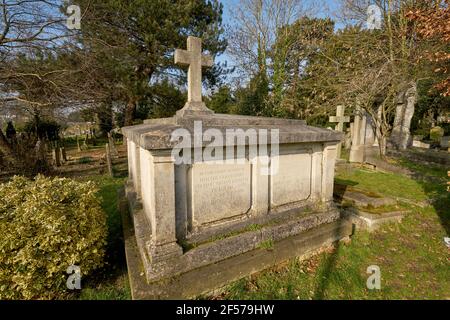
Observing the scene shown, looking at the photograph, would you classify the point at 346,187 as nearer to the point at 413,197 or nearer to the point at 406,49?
the point at 413,197

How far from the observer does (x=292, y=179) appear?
3639 mm

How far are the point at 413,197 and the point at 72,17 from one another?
11829 mm

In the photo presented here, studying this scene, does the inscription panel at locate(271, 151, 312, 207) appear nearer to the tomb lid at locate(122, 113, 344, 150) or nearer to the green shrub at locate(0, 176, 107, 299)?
the tomb lid at locate(122, 113, 344, 150)

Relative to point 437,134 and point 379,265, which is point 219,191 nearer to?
point 379,265

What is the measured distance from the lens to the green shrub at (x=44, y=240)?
7.96ft

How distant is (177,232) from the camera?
2.74 meters

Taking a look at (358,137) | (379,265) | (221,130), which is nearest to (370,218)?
(379,265)

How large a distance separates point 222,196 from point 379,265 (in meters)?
2.49

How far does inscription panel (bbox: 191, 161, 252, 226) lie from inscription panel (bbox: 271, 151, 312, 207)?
492 millimetres

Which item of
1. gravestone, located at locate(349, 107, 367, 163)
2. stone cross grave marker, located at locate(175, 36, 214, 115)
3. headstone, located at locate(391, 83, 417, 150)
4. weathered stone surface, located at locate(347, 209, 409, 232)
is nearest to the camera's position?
stone cross grave marker, located at locate(175, 36, 214, 115)

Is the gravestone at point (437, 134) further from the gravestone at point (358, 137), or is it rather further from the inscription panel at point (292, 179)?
the inscription panel at point (292, 179)

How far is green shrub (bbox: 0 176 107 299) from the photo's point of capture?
2.43 m

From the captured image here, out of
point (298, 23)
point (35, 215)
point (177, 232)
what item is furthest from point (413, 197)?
point (298, 23)

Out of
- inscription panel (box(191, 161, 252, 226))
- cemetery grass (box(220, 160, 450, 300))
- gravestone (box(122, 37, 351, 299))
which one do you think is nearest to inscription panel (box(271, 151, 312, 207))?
gravestone (box(122, 37, 351, 299))
